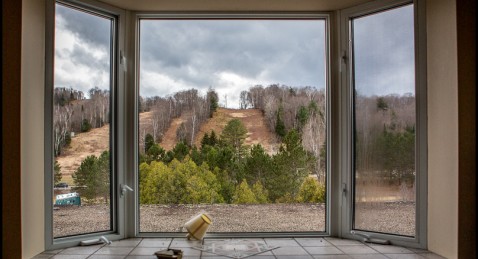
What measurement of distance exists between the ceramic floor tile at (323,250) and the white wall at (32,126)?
5.31 feet

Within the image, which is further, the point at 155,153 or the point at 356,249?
the point at 155,153

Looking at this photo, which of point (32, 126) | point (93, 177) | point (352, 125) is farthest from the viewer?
point (352, 125)

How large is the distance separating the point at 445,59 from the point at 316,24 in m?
0.94

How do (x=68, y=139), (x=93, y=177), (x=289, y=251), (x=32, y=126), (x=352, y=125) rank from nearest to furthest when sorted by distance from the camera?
1. (x=32, y=126)
2. (x=289, y=251)
3. (x=68, y=139)
4. (x=93, y=177)
5. (x=352, y=125)

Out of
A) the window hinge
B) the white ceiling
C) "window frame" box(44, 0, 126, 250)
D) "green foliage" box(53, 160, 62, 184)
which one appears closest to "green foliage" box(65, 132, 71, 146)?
"green foliage" box(53, 160, 62, 184)

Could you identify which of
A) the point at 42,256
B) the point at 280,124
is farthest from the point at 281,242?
the point at 42,256

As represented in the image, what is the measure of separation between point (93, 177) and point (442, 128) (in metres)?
2.21

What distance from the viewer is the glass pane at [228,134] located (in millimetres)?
2803

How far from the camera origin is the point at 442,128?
2285mm

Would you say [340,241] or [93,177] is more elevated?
[93,177]

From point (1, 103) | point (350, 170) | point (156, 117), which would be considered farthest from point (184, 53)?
point (350, 170)

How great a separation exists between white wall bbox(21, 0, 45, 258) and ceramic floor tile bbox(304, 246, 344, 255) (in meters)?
1.62

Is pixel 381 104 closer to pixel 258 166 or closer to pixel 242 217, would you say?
pixel 258 166

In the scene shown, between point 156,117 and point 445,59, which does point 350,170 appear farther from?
point 156,117
